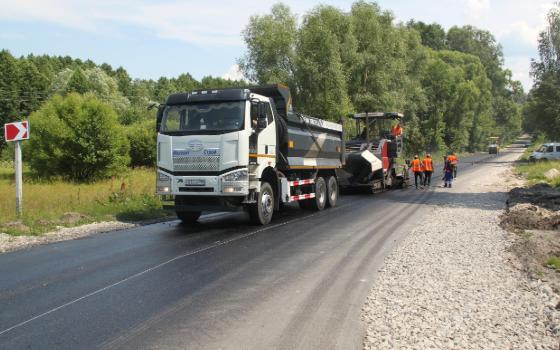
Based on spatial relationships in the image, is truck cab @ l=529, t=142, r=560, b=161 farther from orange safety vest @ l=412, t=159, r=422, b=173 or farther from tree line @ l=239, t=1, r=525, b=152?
orange safety vest @ l=412, t=159, r=422, b=173

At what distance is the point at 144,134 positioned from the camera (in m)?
35.8

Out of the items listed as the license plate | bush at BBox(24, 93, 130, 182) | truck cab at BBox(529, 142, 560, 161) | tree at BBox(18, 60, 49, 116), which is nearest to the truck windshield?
the license plate

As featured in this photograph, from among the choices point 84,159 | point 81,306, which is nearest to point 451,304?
point 81,306

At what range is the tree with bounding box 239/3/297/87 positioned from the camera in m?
36.7

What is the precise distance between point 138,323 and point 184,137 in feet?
22.2

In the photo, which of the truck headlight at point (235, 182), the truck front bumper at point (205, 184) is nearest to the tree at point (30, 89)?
the truck front bumper at point (205, 184)

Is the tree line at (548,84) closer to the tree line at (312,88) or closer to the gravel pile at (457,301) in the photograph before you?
the tree line at (312,88)

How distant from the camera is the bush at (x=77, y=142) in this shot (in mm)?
29141

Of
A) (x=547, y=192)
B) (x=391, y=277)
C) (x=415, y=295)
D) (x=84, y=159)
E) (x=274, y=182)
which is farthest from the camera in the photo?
(x=84, y=159)

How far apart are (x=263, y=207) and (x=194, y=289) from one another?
5843 millimetres

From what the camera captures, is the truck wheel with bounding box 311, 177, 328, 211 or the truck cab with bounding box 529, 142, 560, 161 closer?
the truck wheel with bounding box 311, 177, 328, 211

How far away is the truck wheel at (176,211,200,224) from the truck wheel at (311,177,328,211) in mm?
4112

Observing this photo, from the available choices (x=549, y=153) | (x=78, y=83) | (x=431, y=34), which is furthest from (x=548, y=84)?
(x=431, y=34)

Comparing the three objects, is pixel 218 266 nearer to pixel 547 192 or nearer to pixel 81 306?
pixel 81 306
